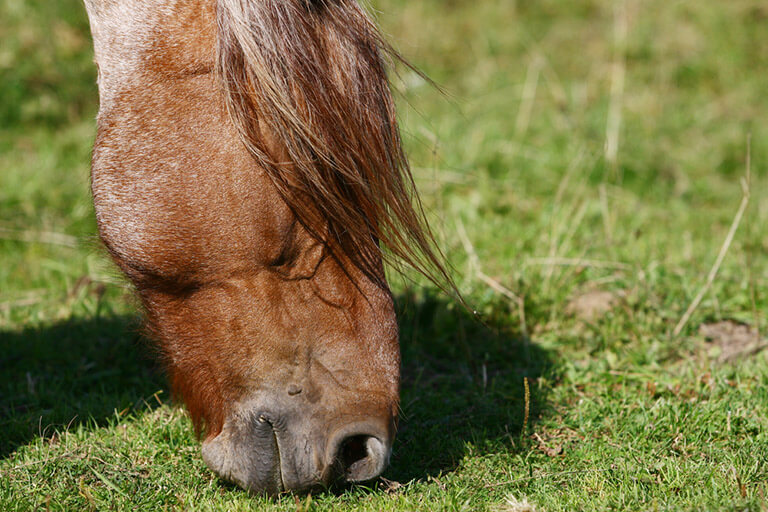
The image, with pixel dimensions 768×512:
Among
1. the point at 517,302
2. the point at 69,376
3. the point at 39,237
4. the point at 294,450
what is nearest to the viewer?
the point at 294,450

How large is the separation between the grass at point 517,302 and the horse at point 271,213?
25cm

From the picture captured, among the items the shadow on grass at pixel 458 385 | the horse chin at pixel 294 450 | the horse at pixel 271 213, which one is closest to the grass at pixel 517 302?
the shadow on grass at pixel 458 385

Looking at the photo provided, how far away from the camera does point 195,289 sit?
2447 millimetres

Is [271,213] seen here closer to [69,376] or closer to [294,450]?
[294,450]

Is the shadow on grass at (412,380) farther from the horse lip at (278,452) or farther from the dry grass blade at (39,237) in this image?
the dry grass blade at (39,237)

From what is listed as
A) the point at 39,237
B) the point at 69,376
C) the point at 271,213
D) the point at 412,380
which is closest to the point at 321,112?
the point at 271,213

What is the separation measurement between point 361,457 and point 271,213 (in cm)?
75

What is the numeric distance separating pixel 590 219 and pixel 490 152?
1.02 meters

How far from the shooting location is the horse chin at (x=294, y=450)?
7.44ft

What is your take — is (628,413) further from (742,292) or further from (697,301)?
(742,292)

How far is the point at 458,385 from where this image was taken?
345cm

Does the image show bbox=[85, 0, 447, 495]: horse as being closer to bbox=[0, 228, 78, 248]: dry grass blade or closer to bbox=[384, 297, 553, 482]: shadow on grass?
bbox=[384, 297, 553, 482]: shadow on grass

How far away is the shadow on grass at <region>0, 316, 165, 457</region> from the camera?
3.02 metres

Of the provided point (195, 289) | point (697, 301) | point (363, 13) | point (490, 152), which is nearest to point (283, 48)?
point (363, 13)
